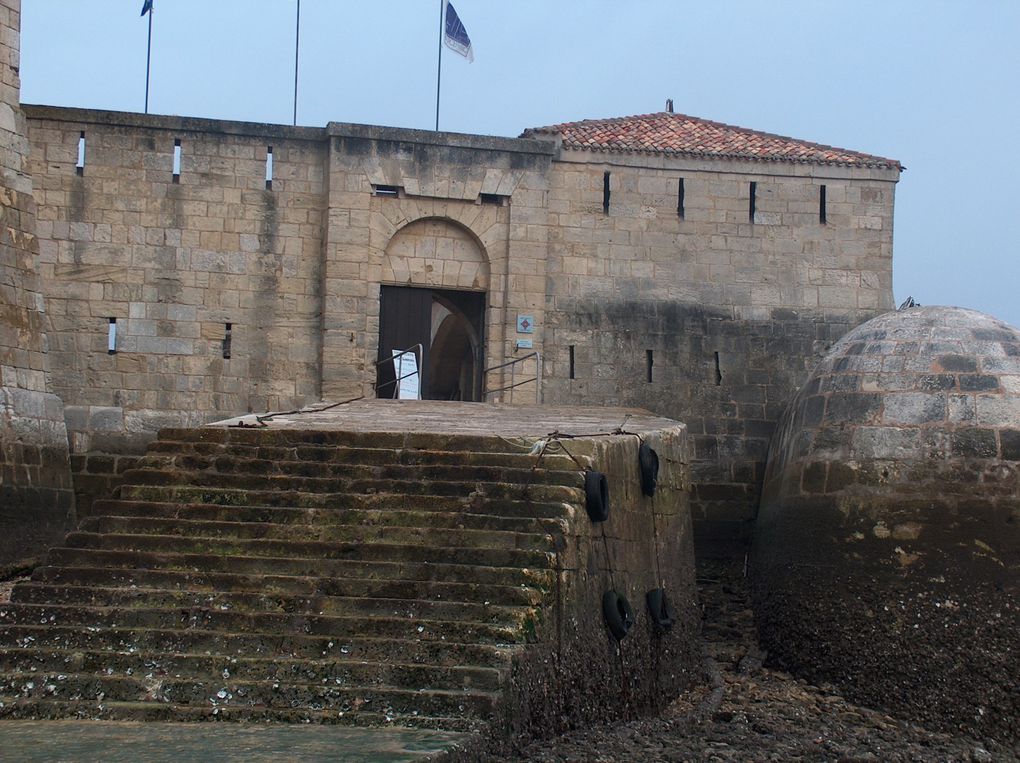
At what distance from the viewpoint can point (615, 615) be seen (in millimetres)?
10430

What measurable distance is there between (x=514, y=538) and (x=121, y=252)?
783cm

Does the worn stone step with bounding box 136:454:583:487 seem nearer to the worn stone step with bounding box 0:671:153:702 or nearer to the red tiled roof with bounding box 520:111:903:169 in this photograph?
the worn stone step with bounding box 0:671:153:702

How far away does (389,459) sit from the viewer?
1055cm

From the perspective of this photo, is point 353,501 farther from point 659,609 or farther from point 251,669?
point 659,609

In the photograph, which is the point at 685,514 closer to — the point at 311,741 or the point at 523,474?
the point at 523,474

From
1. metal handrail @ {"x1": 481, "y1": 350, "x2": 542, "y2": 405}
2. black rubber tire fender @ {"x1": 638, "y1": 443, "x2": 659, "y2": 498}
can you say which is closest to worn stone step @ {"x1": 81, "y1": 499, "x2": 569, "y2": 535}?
black rubber tire fender @ {"x1": 638, "y1": 443, "x2": 659, "y2": 498}

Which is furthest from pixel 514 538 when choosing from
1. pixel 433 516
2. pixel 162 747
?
pixel 162 747

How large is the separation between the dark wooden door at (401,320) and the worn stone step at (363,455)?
5.67 metres

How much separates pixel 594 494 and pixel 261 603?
2420mm

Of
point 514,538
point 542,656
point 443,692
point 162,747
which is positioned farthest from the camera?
point 514,538

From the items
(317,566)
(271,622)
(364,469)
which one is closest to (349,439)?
(364,469)

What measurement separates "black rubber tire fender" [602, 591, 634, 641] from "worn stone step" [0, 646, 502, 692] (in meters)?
2.05

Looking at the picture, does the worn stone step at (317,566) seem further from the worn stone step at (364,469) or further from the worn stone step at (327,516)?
the worn stone step at (364,469)

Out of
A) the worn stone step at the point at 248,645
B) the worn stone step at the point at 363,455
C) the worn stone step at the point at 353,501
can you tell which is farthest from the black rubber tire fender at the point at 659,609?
the worn stone step at the point at 248,645
